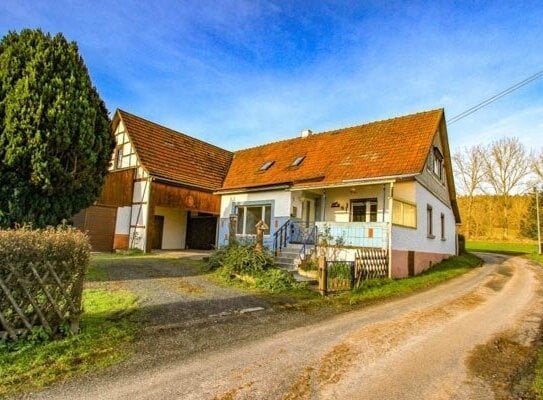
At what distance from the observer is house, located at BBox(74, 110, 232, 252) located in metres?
19.0

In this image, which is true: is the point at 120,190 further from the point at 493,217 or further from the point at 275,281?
the point at 493,217

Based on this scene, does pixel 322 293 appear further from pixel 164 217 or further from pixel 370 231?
pixel 164 217

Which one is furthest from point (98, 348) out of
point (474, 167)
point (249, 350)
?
point (474, 167)

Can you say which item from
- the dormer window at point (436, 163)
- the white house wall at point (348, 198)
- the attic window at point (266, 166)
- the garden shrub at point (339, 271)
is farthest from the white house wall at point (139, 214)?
the dormer window at point (436, 163)

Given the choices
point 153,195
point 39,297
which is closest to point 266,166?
point 153,195

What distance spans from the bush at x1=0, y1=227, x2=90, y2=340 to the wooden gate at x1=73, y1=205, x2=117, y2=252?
1450 cm

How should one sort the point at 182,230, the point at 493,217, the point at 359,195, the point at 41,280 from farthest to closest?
the point at 493,217 < the point at 182,230 < the point at 359,195 < the point at 41,280

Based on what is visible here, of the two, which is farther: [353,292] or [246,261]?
[246,261]

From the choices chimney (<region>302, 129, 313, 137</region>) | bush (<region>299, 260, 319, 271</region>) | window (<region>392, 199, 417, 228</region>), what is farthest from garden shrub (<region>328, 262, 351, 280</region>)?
chimney (<region>302, 129, 313, 137</region>)

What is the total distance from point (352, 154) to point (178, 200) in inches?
404

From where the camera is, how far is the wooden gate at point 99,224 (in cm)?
1862

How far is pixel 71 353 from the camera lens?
4.82 meters

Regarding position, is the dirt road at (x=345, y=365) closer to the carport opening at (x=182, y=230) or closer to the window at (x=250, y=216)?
the window at (x=250, y=216)

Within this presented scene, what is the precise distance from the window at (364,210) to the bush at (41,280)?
42.6 ft
